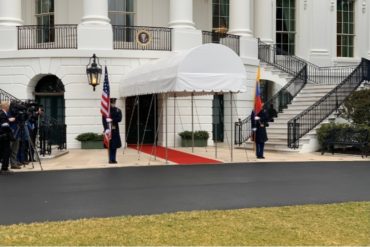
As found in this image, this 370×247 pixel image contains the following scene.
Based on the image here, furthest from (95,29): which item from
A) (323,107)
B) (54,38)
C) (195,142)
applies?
(323,107)

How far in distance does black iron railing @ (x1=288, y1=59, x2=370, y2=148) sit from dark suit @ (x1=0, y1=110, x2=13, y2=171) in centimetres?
1109

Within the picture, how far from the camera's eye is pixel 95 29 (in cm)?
2445

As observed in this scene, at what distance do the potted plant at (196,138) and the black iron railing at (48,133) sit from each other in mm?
4941

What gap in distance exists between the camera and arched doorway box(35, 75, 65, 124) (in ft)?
84.1

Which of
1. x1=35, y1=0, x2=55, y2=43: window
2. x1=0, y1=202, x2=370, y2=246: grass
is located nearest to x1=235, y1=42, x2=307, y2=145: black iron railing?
x1=35, y1=0, x2=55, y2=43: window

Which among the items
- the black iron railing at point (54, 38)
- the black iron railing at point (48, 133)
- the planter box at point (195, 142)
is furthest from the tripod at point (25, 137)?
the planter box at point (195, 142)

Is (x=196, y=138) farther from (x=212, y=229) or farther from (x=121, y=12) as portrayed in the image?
(x=212, y=229)

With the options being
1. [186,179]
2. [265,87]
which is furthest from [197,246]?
[265,87]

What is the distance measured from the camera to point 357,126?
71.8 ft

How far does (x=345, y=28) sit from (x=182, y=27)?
13.1 meters

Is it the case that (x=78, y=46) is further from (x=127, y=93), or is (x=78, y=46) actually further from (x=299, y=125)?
(x=299, y=125)

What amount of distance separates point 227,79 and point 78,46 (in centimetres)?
860

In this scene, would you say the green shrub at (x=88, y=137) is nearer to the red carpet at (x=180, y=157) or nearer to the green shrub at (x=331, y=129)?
the red carpet at (x=180, y=157)

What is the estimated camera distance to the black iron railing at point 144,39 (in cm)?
2558
